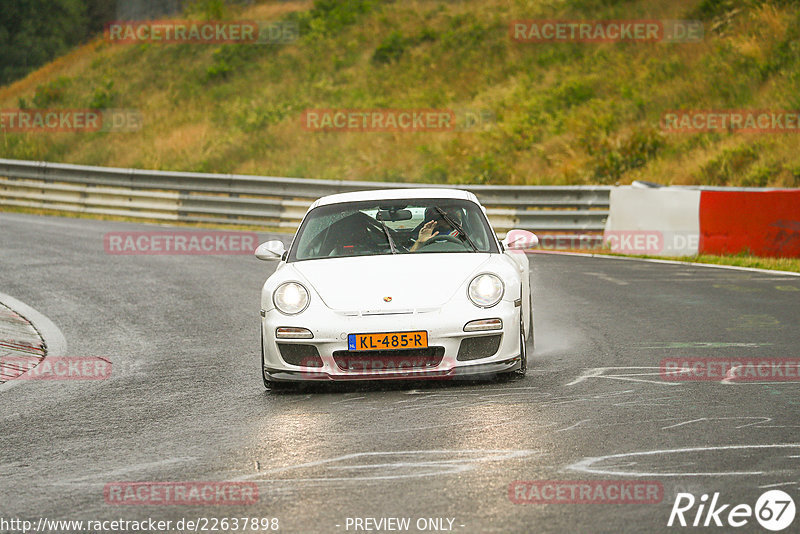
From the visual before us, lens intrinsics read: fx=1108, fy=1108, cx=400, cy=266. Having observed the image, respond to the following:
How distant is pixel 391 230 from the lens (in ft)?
27.9

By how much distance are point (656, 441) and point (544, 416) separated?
829 mm

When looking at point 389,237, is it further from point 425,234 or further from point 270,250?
point 270,250

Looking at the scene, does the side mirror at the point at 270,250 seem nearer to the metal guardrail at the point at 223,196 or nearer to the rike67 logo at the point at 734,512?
the rike67 logo at the point at 734,512

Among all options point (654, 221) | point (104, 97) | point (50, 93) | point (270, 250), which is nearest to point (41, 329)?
point (270, 250)

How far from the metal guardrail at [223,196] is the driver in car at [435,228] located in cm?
1041

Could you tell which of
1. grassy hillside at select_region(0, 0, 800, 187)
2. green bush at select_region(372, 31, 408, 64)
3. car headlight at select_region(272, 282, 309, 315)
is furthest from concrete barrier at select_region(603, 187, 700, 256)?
green bush at select_region(372, 31, 408, 64)

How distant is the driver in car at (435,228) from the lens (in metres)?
8.19

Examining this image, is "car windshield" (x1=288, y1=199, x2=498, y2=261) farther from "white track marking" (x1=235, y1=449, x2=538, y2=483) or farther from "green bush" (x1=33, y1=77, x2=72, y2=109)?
"green bush" (x1=33, y1=77, x2=72, y2=109)

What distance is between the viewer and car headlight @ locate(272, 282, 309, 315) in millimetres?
7305

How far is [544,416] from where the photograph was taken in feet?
21.0

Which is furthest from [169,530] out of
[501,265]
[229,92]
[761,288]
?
[229,92]

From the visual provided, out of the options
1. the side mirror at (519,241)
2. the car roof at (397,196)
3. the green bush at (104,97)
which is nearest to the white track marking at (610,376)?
the side mirror at (519,241)

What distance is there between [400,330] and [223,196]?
16.5 meters

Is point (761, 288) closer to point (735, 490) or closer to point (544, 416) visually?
point (544, 416)
